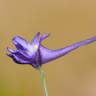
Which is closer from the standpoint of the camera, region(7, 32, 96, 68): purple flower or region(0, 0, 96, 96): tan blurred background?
region(7, 32, 96, 68): purple flower

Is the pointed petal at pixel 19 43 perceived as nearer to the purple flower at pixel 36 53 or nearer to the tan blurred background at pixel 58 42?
the purple flower at pixel 36 53

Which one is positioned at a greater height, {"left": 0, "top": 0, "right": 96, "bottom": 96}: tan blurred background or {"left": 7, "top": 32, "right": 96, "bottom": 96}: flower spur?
{"left": 7, "top": 32, "right": 96, "bottom": 96}: flower spur

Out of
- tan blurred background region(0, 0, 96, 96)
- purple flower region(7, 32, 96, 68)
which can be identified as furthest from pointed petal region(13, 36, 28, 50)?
tan blurred background region(0, 0, 96, 96)

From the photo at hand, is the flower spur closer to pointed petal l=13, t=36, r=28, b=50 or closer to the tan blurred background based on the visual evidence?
pointed petal l=13, t=36, r=28, b=50

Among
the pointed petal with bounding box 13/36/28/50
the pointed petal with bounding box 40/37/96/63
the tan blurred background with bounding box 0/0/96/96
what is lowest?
the tan blurred background with bounding box 0/0/96/96

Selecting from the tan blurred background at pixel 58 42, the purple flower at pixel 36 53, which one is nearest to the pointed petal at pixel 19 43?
the purple flower at pixel 36 53

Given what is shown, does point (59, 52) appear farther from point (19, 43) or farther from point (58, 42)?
point (58, 42)

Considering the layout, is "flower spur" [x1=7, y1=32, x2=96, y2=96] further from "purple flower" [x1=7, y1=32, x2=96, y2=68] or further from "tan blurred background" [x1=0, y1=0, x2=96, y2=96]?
"tan blurred background" [x1=0, y1=0, x2=96, y2=96]

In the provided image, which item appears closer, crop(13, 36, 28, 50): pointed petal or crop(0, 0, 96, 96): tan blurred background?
crop(13, 36, 28, 50): pointed petal

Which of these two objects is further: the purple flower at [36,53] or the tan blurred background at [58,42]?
the tan blurred background at [58,42]
